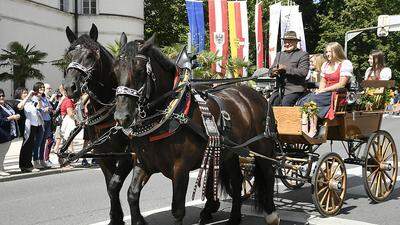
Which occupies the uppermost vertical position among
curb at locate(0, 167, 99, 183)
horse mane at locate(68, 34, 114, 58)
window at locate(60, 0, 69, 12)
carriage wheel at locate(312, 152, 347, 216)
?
window at locate(60, 0, 69, 12)

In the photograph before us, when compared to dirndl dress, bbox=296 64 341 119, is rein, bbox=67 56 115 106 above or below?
above

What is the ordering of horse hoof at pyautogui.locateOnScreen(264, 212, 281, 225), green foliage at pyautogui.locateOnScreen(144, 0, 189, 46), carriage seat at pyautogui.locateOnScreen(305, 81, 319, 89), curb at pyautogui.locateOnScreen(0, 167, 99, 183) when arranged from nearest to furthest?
horse hoof at pyautogui.locateOnScreen(264, 212, 281, 225) → carriage seat at pyautogui.locateOnScreen(305, 81, 319, 89) → curb at pyautogui.locateOnScreen(0, 167, 99, 183) → green foliage at pyautogui.locateOnScreen(144, 0, 189, 46)

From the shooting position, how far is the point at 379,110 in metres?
8.60

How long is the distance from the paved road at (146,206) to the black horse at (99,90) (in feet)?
3.19

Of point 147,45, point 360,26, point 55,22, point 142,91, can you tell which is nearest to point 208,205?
point 142,91

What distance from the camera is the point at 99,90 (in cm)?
637

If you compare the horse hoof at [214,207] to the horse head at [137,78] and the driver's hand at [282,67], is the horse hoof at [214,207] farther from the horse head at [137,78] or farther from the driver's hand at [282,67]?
the horse head at [137,78]

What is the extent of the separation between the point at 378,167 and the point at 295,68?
223cm

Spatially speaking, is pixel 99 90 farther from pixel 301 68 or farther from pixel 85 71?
pixel 301 68

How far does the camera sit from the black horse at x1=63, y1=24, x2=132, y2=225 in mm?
5941

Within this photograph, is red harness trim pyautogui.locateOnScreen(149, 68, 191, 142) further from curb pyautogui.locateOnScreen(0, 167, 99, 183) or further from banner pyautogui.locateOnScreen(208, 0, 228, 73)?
banner pyautogui.locateOnScreen(208, 0, 228, 73)

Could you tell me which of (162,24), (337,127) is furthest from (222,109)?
(162,24)

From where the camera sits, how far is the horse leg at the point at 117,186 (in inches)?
245

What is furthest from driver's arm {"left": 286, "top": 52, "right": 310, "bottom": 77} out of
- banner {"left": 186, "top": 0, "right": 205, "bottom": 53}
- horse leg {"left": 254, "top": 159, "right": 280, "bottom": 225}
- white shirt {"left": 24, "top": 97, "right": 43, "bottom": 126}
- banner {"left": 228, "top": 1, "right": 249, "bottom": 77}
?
banner {"left": 228, "top": 1, "right": 249, "bottom": 77}
